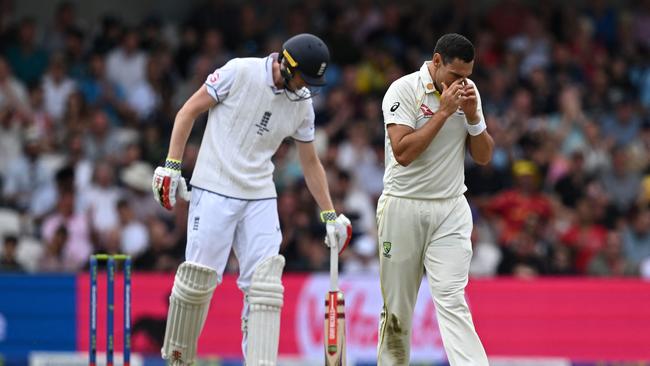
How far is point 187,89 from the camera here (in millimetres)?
13984

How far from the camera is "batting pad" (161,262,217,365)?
699 cm

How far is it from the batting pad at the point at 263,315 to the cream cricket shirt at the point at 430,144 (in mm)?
843

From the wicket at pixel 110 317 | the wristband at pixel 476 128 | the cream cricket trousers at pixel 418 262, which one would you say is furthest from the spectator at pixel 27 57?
the wristband at pixel 476 128

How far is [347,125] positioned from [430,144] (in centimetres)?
668

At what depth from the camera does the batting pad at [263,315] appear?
6.92 metres

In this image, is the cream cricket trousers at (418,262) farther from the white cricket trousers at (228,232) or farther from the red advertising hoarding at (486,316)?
the red advertising hoarding at (486,316)

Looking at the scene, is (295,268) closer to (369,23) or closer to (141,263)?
(141,263)

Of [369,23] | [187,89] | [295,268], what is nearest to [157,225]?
[295,268]

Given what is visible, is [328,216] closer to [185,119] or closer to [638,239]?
[185,119]

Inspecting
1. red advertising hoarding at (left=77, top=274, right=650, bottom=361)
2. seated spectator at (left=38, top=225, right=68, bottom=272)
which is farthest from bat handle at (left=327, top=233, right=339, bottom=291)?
seated spectator at (left=38, top=225, right=68, bottom=272)

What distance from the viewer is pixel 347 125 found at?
13477 mm

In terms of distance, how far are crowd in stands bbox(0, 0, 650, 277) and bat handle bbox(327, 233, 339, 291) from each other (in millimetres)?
4320

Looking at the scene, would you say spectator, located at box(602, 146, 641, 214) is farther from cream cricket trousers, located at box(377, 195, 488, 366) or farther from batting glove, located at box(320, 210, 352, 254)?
cream cricket trousers, located at box(377, 195, 488, 366)

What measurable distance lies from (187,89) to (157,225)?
8.18 feet
